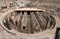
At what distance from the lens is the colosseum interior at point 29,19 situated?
94.3 inches

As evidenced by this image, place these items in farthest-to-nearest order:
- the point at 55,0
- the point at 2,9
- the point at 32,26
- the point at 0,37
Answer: the point at 55,0, the point at 2,9, the point at 32,26, the point at 0,37

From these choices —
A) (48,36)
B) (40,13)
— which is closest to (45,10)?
(40,13)

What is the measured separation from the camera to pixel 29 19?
289 centimetres

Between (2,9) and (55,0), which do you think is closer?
(2,9)

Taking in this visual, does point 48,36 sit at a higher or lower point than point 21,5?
lower

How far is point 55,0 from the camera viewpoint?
3270 millimetres

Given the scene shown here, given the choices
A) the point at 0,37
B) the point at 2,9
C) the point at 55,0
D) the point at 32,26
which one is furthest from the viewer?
the point at 55,0

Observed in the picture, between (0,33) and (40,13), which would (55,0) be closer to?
(40,13)

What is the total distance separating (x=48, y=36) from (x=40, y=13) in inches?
27.2

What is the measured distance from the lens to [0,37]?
2.32 meters

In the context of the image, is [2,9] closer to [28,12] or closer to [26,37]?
[28,12]

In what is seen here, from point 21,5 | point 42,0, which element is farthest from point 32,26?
point 42,0

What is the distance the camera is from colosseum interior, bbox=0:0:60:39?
240 cm

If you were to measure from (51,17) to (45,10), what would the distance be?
24 cm
